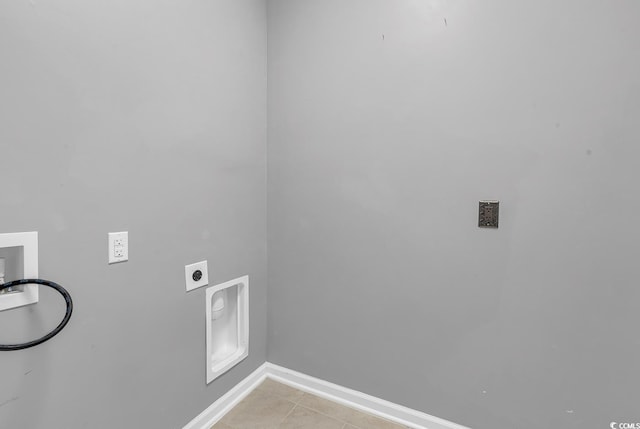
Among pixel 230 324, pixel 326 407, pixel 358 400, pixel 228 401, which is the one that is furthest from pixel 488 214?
pixel 228 401

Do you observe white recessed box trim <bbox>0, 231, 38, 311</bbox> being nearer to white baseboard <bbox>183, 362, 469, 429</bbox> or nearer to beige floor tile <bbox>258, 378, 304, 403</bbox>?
white baseboard <bbox>183, 362, 469, 429</bbox>

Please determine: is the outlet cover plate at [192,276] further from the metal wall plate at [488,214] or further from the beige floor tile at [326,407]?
the metal wall plate at [488,214]

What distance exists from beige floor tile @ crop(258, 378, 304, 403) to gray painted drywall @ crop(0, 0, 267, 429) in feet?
0.75

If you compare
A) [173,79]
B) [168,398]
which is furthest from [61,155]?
[168,398]

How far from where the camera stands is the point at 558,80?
1214mm

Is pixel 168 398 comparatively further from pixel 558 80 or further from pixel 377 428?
pixel 558 80

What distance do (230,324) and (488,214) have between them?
1526 millimetres

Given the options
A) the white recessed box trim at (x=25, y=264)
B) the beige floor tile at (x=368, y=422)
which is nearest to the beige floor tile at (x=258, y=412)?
the beige floor tile at (x=368, y=422)

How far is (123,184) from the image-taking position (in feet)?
3.77

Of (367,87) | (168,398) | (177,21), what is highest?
(177,21)

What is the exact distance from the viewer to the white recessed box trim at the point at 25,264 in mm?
870

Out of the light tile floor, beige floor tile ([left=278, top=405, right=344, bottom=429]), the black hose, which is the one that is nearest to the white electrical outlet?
the black hose

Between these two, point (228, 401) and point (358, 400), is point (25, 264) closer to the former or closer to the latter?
point (228, 401)

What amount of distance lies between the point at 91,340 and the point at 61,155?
653mm
